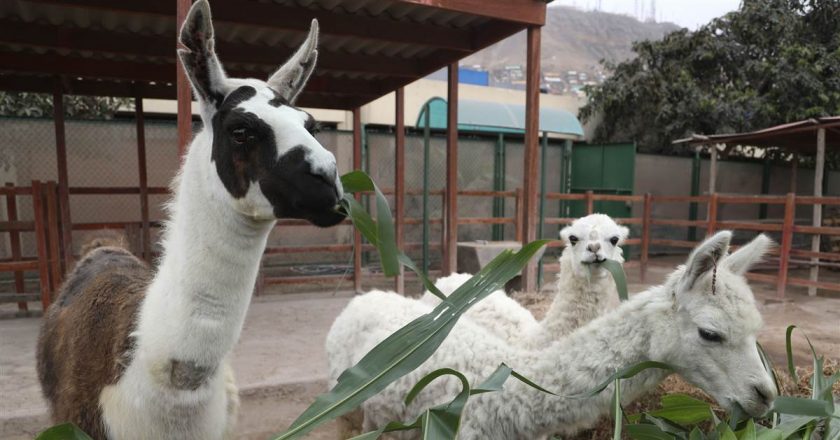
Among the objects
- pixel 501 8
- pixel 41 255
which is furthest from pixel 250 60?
pixel 41 255

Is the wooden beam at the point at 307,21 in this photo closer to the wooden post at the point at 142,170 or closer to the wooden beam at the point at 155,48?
the wooden beam at the point at 155,48

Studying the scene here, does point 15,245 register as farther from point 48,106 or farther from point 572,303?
point 572,303

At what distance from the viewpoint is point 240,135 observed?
151 centimetres

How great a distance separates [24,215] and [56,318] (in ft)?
21.7

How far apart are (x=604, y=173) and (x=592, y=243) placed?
979 centimetres

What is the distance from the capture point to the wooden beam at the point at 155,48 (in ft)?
15.6

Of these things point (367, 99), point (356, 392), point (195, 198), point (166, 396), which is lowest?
point (166, 396)

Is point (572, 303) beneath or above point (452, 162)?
beneath

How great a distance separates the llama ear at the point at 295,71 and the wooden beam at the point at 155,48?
12.6 ft

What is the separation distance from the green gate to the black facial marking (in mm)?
10804

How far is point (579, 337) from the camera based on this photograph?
2055mm

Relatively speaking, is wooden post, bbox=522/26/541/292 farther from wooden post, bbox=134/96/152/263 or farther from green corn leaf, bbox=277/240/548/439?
wooden post, bbox=134/96/152/263

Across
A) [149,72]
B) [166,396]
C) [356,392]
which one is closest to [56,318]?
[166,396]

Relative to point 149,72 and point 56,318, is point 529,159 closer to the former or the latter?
point 56,318
